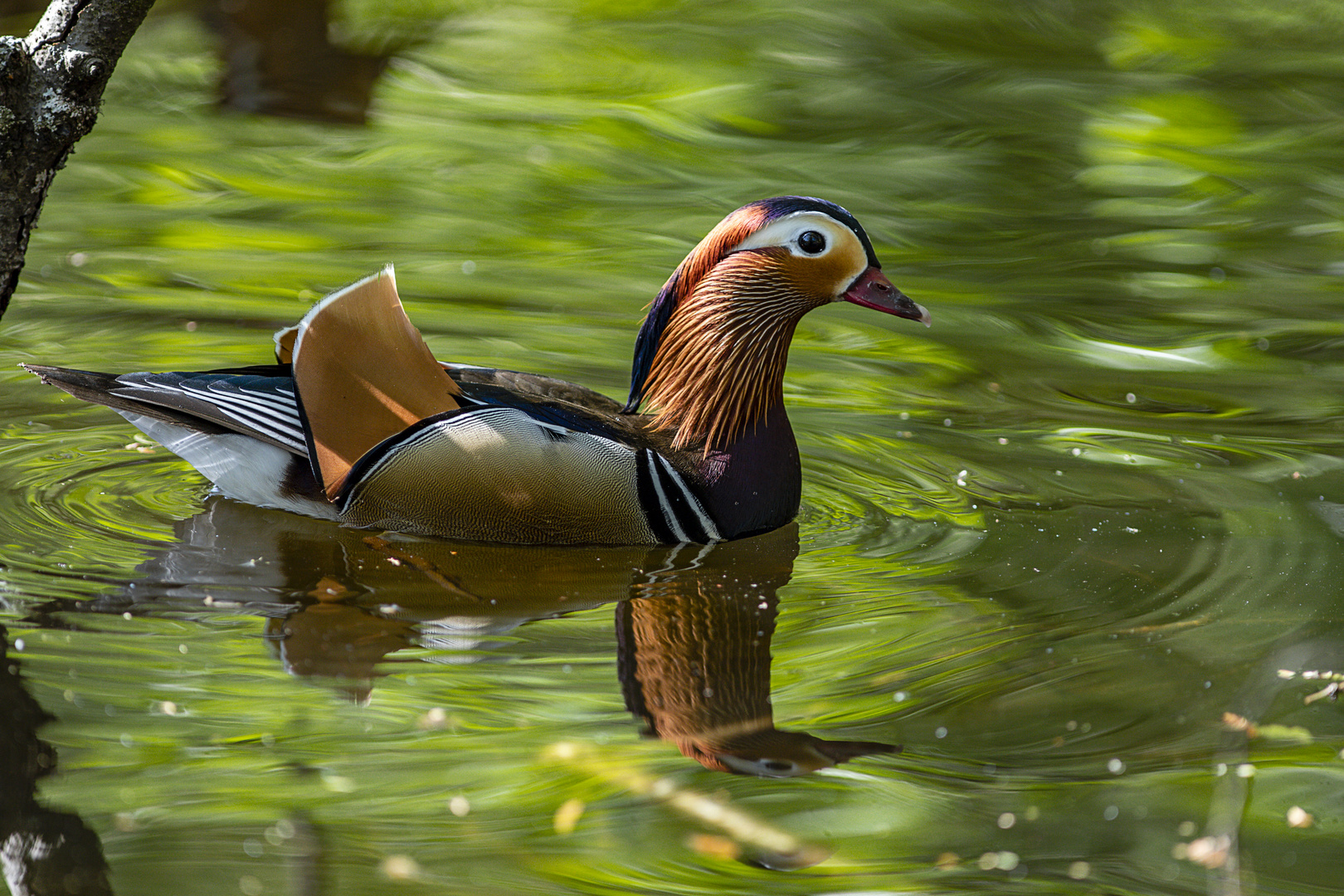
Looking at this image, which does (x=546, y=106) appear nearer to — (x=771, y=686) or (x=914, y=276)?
(x=914, y=276)

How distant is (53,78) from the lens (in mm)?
3912

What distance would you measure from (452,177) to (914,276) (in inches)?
110

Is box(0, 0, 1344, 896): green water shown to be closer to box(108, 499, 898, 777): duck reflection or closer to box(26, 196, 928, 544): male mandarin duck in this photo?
box(108, 499, 898, 777): duck reflection

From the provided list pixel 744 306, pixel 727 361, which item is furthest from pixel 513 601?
pixel 744 306

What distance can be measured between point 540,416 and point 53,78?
172 cm

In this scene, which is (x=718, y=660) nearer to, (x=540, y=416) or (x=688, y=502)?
(x=688, y=502)

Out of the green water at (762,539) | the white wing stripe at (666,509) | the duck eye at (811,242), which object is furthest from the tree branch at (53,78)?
the duck eye at (811,242)

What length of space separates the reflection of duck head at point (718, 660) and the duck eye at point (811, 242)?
946mm

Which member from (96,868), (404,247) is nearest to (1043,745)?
(96,868)

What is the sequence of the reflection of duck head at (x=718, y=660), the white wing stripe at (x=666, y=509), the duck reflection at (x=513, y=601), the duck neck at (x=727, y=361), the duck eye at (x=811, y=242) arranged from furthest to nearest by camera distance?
the duck neck at (x=727, y=361)
the duck eye at (x=811, y=242)
the white wing stripe at (x=666, y=509)
the duck reflection at (x=513, y=601)
the reflection of duck head at (x=718, y=660)

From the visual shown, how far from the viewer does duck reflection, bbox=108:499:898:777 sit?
3.96 metres

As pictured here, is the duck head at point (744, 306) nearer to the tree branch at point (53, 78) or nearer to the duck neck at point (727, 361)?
the duck neck at point (727, 361)

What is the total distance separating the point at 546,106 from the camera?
10211mm

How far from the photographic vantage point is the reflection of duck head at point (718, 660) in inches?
149
